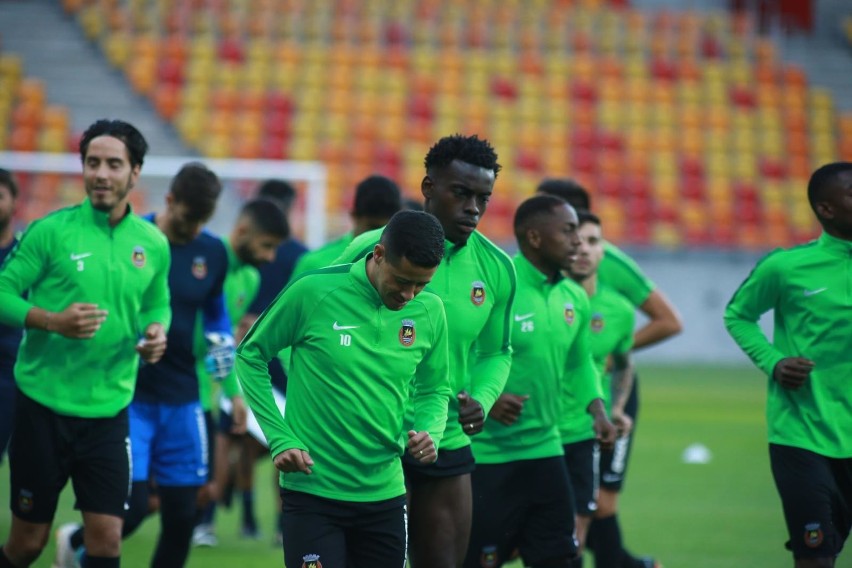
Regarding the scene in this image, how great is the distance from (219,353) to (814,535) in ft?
11.3

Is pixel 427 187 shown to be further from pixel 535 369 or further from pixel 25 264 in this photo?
pixel 25 264

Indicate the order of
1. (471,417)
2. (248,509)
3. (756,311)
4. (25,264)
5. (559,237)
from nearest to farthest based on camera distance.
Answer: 1. (471,417)
2. (25,264)
3. (559,237)
4. (756,311)
5. (248,509)

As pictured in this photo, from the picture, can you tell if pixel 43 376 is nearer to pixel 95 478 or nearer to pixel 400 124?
pixel 95 478

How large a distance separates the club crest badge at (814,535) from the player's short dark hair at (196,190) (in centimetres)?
368

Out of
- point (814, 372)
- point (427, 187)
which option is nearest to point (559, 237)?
point (427, 187)

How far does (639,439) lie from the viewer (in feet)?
49.6

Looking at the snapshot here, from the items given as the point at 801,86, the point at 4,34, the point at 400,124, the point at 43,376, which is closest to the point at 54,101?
the point at 4,34

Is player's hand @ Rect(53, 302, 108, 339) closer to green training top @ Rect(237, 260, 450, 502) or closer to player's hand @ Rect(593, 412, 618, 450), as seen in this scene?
green training top @ Rect(237, 260, 450, 502)

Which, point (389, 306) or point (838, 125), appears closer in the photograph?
point (389, 306)

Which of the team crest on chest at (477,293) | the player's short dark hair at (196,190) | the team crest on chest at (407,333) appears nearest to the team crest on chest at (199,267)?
the player's short dark hair at (196,190)

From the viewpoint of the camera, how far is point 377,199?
7.91 m

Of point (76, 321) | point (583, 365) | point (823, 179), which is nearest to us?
point (76, 321)

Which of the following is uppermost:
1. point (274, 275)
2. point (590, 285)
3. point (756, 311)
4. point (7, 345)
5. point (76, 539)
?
point (274, 275)

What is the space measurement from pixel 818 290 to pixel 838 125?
23.7 metres
